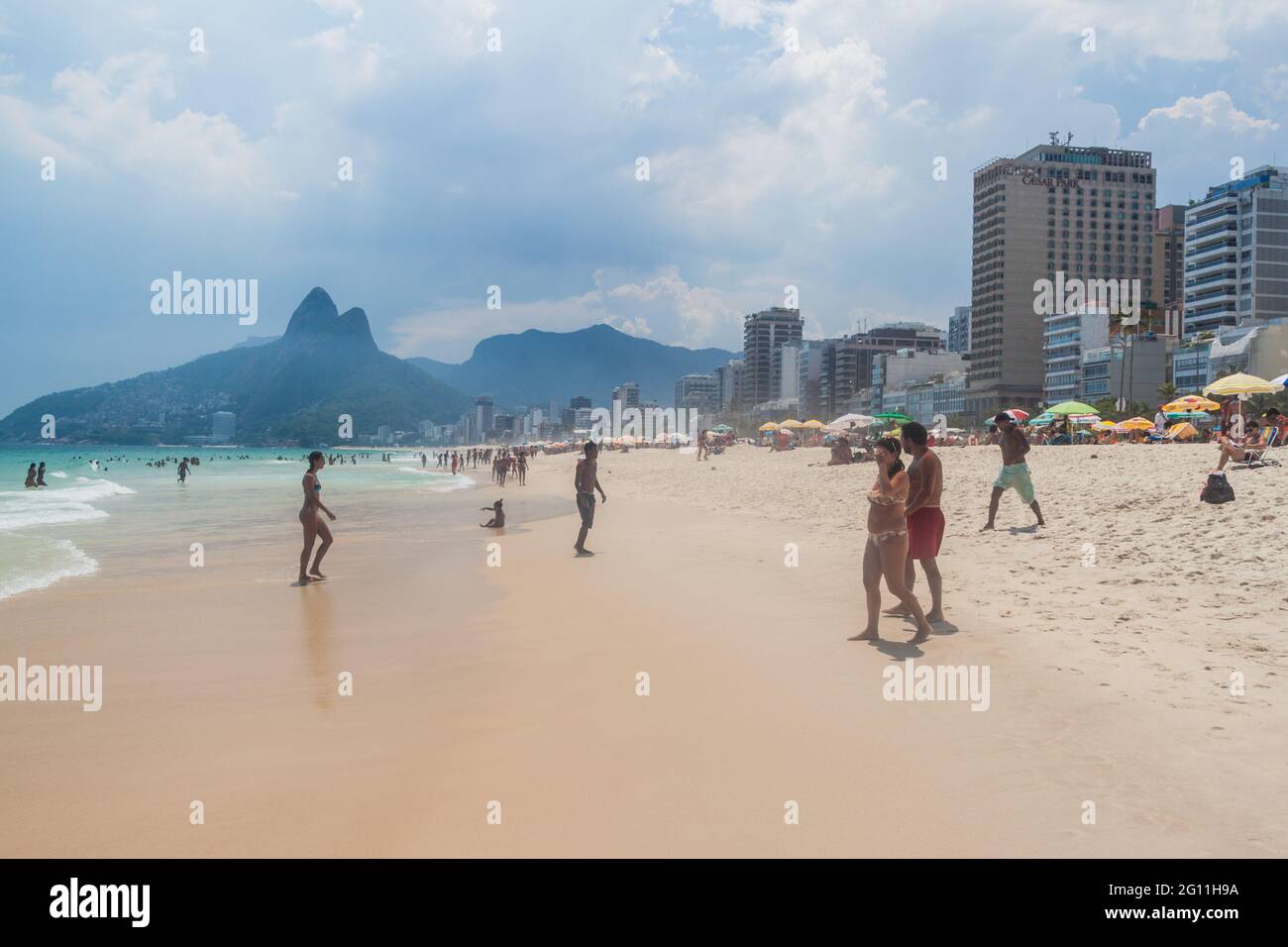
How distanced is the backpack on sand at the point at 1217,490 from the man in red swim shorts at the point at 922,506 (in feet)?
23.9

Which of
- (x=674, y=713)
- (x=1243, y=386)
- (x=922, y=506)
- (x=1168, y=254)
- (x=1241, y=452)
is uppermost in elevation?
(x=1168, y=254)

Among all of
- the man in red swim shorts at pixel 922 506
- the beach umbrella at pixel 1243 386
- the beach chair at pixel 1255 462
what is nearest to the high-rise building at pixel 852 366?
the beach umbrella at pixel 1243 386

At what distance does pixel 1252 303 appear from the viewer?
349 feet

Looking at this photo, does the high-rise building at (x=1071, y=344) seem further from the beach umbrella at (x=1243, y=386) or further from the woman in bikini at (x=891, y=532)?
the woman in bikini at (x=891, y=532)

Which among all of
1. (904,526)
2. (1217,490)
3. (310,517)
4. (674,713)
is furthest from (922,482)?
(310,517)

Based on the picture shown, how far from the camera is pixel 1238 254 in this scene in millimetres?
108688

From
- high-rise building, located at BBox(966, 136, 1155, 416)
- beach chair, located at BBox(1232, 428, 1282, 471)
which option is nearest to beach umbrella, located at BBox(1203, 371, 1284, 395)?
beach chair, located at BBox(1232, 428, 1282, 471)

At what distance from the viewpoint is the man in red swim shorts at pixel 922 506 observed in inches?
297

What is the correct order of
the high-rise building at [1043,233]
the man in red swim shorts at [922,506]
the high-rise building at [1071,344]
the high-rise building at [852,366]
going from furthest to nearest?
the high-rise building at [852,366] < the high-rise building at [1043,233] < the high-rise building at [1071,344] < the man in red swim shorts at [922,506]

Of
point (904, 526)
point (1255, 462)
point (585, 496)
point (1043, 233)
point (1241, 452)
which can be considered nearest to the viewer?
point (904, 526)

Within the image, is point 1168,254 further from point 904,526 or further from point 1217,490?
point 904,526

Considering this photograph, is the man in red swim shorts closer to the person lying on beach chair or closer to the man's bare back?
the man's bare back

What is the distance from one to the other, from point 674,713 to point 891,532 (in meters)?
2.81

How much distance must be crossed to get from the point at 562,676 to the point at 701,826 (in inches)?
114
